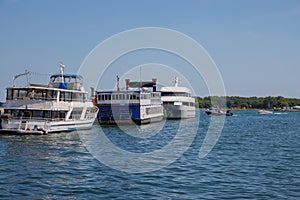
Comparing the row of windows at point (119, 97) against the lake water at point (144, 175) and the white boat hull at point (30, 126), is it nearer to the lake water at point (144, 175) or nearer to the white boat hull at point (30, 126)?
the white boat hull at point (30, 126)

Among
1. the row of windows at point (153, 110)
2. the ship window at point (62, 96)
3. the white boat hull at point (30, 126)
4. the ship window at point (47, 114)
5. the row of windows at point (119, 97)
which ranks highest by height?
the row of windows at point (119, 97)

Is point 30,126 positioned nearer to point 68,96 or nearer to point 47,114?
point 47,114

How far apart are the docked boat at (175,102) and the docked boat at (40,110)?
39.2 m

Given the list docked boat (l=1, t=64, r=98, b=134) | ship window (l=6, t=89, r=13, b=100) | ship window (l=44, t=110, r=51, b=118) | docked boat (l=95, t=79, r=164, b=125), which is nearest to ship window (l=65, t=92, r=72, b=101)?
docked boat (l=1, t=64, r=98, b=134)

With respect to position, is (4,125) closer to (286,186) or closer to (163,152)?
(163,152)

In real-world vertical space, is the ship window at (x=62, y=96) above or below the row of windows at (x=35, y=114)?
above

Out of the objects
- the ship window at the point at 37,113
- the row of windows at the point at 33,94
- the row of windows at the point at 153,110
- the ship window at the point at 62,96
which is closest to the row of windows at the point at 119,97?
the row of windows at the point at 153,110

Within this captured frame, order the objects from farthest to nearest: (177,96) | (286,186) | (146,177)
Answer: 1. (177,96)
2. (146,177)
3. (286,186)

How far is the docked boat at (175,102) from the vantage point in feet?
278

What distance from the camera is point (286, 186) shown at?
18609 millimetres

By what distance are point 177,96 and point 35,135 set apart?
50221mm

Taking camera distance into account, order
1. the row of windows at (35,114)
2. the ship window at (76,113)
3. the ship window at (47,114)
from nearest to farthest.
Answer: the row of windows at (35,114) < the ship window at (47,114) < the ship window at (76,113)

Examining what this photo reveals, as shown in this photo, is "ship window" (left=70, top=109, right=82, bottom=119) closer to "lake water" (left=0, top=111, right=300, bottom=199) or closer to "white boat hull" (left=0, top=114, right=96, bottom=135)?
"white boat hull" (left=0, top=114, right=96, bottom=135)

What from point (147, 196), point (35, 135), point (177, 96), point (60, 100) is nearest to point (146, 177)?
point (147, 196)
